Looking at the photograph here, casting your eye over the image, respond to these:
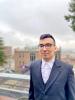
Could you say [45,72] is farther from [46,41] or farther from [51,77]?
[46,41]

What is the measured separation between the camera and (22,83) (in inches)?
132

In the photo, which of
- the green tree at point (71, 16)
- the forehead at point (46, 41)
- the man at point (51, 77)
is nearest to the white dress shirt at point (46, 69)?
the man at point (51, 77)

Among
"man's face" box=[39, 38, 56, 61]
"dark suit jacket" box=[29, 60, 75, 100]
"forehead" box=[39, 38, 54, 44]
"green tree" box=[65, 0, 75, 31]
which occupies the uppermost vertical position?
"green tree" box=[65, 0, 75, 31]

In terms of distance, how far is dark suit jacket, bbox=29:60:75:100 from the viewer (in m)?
1.50

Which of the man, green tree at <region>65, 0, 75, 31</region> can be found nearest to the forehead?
the man

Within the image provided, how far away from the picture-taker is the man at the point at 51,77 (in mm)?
1501

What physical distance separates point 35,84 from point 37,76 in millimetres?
57

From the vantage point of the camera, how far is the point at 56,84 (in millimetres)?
1494

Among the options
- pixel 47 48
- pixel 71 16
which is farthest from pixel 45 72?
pixel 71 16

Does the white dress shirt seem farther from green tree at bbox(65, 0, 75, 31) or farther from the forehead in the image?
green tree at bbox(65, 0, 75, 31)

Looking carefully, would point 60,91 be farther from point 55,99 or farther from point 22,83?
point 22,83

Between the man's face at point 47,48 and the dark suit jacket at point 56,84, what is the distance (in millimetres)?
80

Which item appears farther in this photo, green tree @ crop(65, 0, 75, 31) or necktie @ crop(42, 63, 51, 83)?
green tree @ crop(65, 0, 75, 31)

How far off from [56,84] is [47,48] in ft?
0.79
